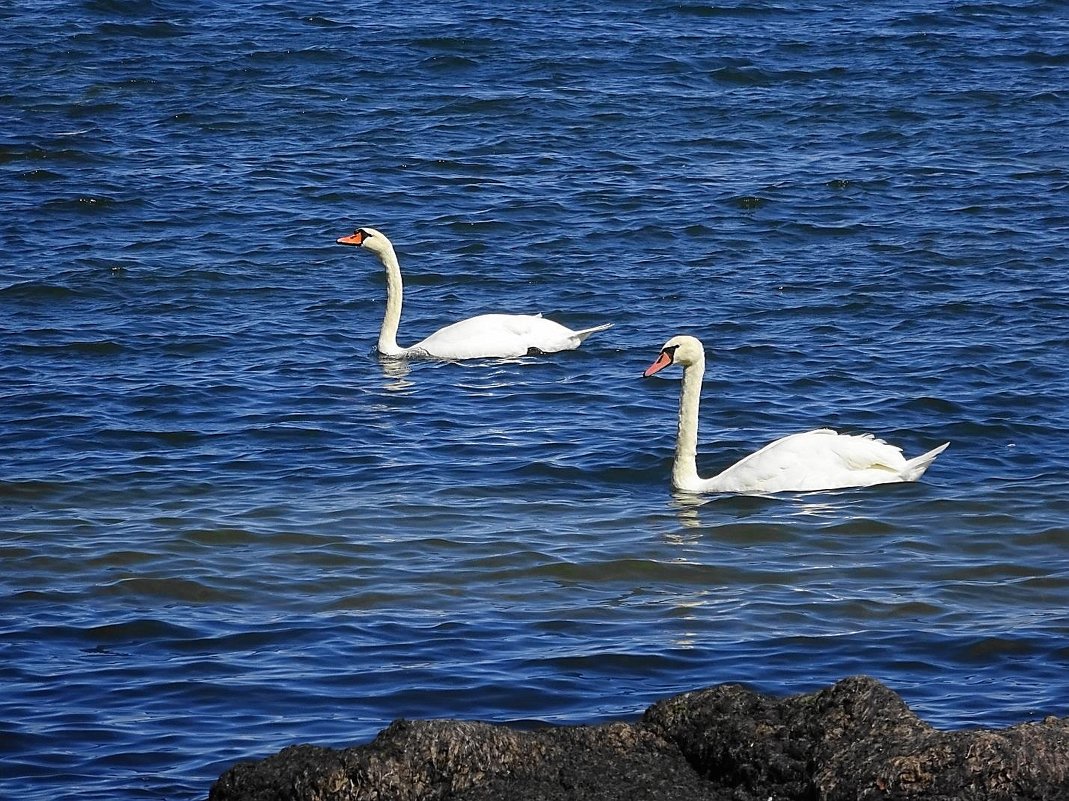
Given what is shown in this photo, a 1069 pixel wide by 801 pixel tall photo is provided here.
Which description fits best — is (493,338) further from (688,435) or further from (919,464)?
(919,464)

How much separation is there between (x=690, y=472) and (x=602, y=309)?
3941mm

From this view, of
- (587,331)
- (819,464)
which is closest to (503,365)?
(587,331)

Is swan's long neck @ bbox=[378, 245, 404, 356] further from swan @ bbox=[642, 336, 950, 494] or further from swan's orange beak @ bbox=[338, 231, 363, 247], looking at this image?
swan @ bbox=[642, 336, 950, 494]

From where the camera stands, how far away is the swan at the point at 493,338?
12898 millimetres

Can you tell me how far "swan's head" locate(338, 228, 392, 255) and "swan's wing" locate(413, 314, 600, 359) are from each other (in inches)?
50.8

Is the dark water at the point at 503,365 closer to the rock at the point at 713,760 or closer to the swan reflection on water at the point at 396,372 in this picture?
the swan reflection on water at the point at 396,372

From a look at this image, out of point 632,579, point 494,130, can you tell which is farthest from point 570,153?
point 632,579

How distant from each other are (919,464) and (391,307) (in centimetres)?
531

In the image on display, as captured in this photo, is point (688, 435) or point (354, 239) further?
point (354, 239)

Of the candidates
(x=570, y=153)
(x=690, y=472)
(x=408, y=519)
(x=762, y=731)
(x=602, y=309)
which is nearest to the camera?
(x=762, y=731)

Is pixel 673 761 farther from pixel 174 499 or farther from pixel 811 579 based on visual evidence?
pixel 174 499

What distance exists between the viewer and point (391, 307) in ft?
46.0

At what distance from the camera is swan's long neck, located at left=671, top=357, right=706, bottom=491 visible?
1018 cm

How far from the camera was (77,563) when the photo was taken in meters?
8.40
